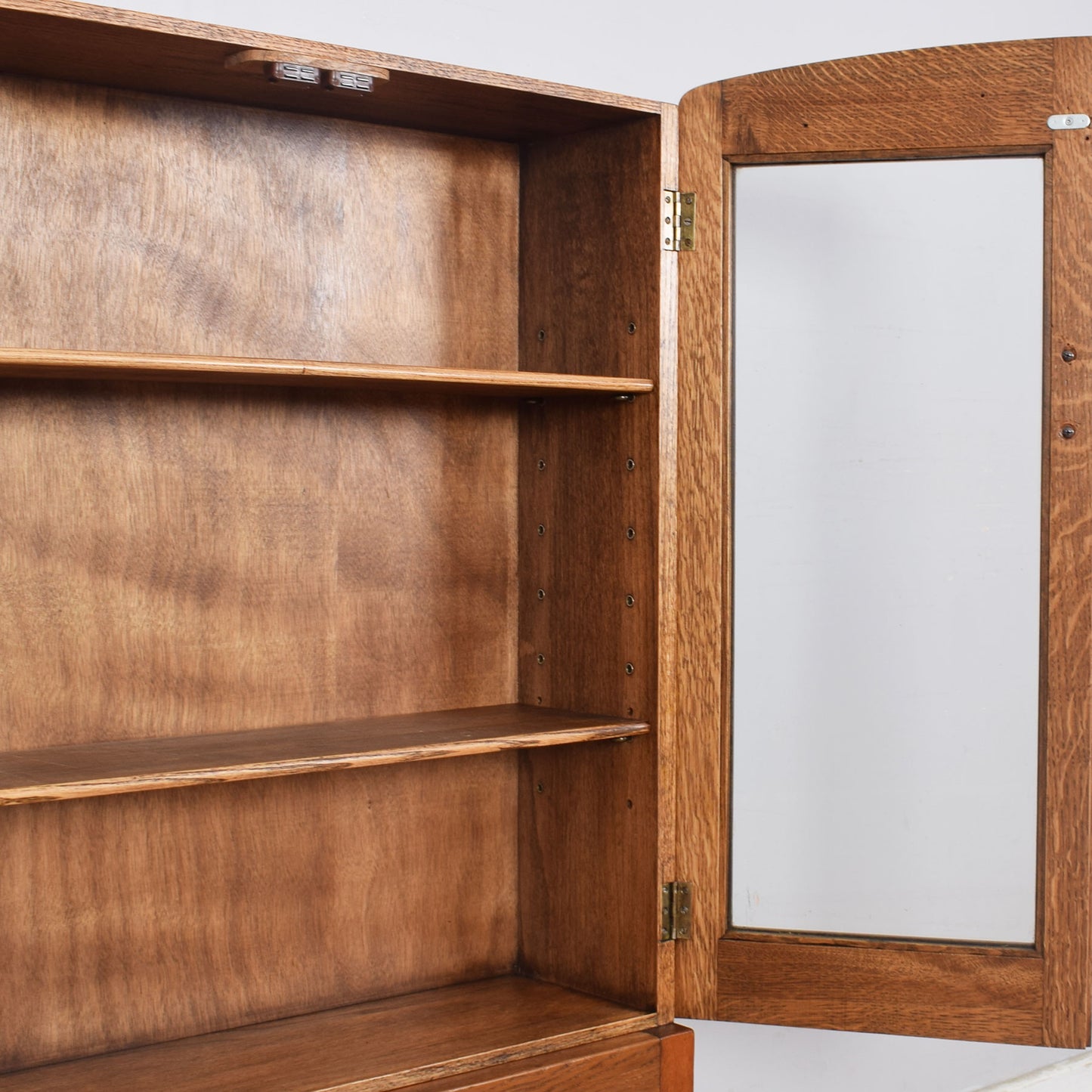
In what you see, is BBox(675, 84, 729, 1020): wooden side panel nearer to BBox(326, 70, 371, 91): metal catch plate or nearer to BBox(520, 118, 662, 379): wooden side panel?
BBox(520, 118, 662, 379): wooden side panel

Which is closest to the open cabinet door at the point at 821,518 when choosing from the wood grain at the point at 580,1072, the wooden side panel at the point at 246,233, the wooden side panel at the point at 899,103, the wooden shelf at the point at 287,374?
the wooden side panel at the point at 899,103

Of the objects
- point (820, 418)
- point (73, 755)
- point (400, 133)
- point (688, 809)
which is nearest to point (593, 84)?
point (400, 133)

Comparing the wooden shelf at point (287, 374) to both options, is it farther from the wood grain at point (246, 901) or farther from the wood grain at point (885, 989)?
the wood grain at point (885, 989)

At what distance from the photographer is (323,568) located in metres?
2.29

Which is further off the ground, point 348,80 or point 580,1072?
point 348,80

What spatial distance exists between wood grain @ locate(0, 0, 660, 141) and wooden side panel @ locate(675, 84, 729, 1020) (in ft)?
0.48

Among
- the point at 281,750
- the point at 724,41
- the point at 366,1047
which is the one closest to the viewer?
the point at 281,750

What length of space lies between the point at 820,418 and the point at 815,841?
670mm

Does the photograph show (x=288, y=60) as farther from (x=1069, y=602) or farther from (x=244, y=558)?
(x=1069, y=602)

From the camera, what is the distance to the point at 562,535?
2381mm

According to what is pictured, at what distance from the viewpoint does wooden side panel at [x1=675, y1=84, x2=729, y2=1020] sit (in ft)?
7.09

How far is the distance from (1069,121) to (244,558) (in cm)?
140

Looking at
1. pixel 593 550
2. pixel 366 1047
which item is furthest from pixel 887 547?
pixel 366 1047

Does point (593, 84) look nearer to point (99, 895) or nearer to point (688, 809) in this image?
point (688, 809)
